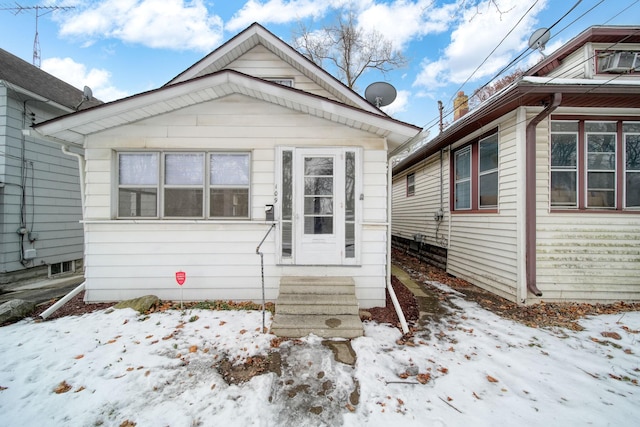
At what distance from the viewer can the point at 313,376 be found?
2.54 metres

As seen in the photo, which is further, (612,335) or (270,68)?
(270,68)

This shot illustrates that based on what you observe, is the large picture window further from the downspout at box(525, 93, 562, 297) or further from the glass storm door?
the glass storm door

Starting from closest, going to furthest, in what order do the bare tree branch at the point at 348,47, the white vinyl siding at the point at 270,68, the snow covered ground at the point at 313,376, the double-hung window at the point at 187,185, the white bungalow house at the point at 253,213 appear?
the snow covered ground at the point at 313,376 < the white bungalow house at the point at 253,213 < the double-hung window at the point at 187,185 < the white vinyl siding at the point at 270,68 < the bare tree branch at the point at 348,47

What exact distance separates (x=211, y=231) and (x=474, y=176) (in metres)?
5.71

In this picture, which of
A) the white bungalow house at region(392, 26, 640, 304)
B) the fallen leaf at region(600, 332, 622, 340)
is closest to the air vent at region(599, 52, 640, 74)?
the white bungalow house at region(392, 26, 640, 304)

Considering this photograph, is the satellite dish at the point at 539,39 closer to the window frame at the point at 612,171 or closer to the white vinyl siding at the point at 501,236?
the window frame at the point at 612,171

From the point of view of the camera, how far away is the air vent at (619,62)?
4.79 m

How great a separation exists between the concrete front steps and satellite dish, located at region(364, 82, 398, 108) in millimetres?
3970

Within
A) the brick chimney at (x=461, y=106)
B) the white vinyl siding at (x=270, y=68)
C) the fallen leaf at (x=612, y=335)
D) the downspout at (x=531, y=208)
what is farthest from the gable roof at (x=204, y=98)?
the brick chimney at (x=461, y=106)

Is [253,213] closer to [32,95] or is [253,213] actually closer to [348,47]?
[32,95]

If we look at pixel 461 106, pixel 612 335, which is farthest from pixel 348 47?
pixel 612 335

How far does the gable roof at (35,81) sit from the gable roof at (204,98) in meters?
4.19

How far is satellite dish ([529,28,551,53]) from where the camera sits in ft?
19.2

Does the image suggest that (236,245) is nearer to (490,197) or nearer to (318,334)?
(318,334)
